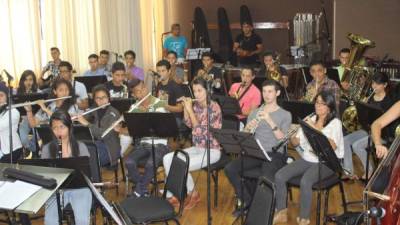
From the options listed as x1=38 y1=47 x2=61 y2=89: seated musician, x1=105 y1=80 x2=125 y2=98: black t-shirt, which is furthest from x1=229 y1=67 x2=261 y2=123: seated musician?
x1=38 y1=47 x2=61 y2=89: seated musician

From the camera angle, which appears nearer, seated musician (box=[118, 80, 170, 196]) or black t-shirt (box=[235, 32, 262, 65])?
seated musician (box=[118, 80, 170, 196])

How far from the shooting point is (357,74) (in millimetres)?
6828

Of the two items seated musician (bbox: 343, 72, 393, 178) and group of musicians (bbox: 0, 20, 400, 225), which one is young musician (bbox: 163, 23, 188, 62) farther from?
seated musician (bbox: 343, 72, 393, 178)

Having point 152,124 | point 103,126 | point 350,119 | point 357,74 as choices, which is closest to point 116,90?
point 103,126

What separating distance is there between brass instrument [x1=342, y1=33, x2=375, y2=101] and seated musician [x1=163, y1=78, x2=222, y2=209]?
2098 mm

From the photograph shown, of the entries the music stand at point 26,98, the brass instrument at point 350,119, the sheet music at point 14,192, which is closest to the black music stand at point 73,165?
the sheet music at point 14,192

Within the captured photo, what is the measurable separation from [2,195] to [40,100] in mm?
2909

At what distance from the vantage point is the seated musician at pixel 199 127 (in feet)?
17.2

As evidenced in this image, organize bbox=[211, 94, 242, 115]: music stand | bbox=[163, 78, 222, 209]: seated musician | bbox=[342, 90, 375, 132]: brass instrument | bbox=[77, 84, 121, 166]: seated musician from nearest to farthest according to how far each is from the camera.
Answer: bbox=[163, 78, 222, 209]: seated musician → bbox=[77, 84, 121, 166]: seated musician → bbox=[342, 90, 375, 132]: brass instrument → bbox=[211, 94, 242, 115]: music stand

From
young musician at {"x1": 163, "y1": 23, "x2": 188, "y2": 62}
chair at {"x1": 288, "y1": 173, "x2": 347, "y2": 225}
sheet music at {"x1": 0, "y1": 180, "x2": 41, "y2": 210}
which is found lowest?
chair at {"x1": 288, "y1": 173, "x2": 347, "y2": 225}

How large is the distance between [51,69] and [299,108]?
4.67 m

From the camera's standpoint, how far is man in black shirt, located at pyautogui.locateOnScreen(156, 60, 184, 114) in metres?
6.66

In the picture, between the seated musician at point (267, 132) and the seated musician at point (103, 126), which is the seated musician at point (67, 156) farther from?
the seated musician at point (267, 132)

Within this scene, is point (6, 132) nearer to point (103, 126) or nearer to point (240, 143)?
point (103, 126)
